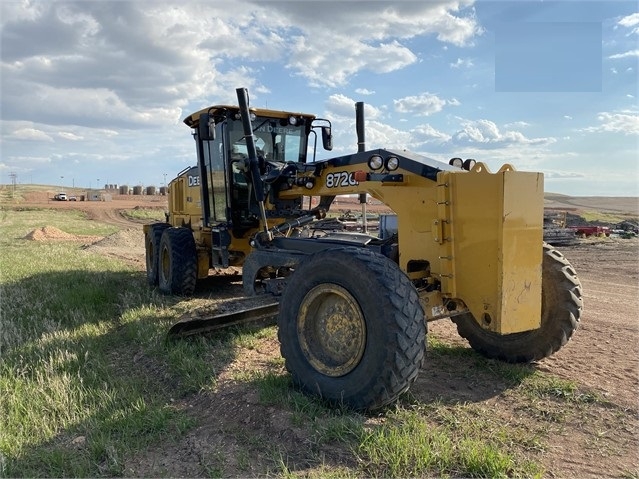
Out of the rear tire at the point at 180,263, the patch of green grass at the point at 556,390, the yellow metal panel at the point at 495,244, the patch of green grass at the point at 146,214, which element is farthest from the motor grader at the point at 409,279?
A: the patch of green grass at the point at 146,214

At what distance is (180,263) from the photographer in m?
8.79

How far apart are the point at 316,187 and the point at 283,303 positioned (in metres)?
1.88

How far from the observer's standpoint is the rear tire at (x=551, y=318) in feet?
15.8

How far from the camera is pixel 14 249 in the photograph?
16375mm

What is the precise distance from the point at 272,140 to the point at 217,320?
140 inches

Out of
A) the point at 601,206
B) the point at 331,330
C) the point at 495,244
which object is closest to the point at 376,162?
the point at 495,244

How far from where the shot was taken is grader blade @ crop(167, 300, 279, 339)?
5703 millimetres

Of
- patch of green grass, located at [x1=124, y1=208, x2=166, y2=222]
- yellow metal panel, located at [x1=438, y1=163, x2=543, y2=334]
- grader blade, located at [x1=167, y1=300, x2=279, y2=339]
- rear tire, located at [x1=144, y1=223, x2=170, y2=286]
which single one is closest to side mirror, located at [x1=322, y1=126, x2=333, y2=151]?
grader blade, located at [x1=167, y1=300, x2=279, y2=339]


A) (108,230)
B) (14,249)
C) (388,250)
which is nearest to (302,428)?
(388,250)

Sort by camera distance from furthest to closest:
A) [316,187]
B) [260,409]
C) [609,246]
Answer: [609,246], [316,187], [260,409]

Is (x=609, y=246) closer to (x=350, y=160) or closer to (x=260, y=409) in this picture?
(x=350, y=160)

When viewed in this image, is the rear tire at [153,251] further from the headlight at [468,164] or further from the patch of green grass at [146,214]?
the patch of green grass at [146,214]

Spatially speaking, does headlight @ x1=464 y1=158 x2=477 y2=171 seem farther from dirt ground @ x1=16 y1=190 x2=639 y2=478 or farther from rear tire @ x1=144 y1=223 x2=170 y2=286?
rear tire @ x1=144 y1=223 x2=170 y2=286

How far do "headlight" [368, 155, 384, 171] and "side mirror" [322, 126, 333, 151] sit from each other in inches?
139
